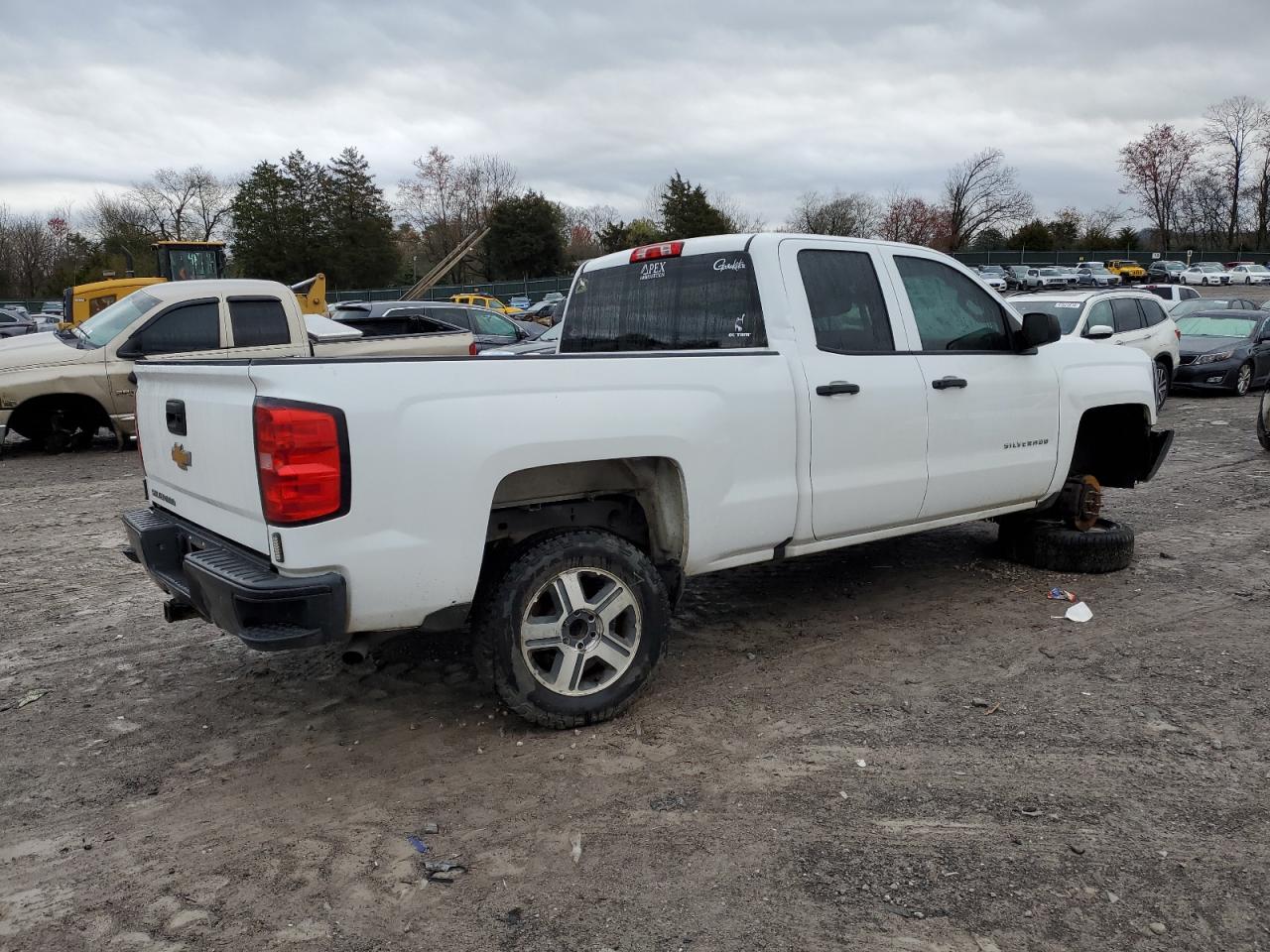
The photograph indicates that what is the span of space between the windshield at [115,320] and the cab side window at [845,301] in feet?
30.0

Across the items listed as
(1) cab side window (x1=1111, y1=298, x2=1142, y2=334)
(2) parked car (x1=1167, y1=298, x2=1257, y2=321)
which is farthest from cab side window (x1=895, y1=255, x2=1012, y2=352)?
(2) parked car (x1=1167, y1=298, x2=1257, y2=321)

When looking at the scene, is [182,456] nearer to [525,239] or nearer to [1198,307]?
[1198,307]

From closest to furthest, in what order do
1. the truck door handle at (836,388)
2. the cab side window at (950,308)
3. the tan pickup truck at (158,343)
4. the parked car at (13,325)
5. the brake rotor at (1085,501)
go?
1. the truck door handle at (836,388)
2. the cab side window at (950,308)
3. the brake rotor at (1085,501)
4. the tan pickup truck at (158,343)
5. the parked car at (13,325)

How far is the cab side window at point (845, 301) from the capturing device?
4.67 meters

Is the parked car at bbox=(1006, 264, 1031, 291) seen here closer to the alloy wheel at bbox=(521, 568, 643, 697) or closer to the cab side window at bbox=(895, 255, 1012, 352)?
the cab side window at bbox=(895, 255, 1012, 352)

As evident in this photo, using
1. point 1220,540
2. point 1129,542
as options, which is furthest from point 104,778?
point 1220,540

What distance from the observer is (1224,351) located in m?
15.9

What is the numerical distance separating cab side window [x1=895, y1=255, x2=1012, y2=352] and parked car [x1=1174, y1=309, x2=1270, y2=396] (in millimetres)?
12719

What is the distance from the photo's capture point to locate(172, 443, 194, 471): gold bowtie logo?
3.87 meters

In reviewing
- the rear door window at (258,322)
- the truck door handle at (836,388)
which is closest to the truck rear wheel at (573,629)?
the truck door handle at (836,388)

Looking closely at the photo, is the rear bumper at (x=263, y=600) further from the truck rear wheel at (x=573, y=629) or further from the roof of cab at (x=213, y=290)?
the roof of cab at (x=213, y=290)

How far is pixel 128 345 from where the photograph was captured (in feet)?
36.2

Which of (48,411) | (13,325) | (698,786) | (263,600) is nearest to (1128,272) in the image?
(13,325)

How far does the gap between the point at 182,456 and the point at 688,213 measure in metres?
53.6
